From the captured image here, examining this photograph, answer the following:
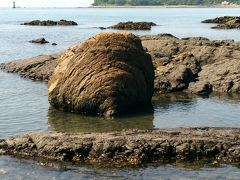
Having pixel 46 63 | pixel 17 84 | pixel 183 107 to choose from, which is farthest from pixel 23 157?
pixel 46 63

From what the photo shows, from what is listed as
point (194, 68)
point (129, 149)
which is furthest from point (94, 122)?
point (194, 68)

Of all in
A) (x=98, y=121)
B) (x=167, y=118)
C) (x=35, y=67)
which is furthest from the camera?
(x=35, y=67)

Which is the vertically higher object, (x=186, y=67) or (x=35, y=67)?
(x=186, y=67)

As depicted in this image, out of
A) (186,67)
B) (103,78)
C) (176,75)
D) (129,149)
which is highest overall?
(103,78)

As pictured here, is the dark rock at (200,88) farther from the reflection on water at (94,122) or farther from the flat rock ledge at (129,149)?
the flat rock ledge at (129,149)

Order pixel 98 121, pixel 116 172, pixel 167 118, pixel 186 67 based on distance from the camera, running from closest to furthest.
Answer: pixel 116 172
pixel 98 121
pixel 167 118
pixel 186 67

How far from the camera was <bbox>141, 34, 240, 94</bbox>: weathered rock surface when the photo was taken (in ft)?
74.3

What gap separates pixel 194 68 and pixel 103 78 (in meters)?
8.99

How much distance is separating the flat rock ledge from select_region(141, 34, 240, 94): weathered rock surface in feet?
31.5

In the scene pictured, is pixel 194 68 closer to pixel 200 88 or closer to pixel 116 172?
pixel 200 88

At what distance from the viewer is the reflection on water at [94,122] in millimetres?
16078

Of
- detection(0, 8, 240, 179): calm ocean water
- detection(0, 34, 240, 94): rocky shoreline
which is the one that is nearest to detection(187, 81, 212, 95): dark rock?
detection(0, 34, 240, 94): rocky shoreline

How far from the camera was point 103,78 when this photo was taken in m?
17.6

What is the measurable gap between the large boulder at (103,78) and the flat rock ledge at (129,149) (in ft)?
15.1
